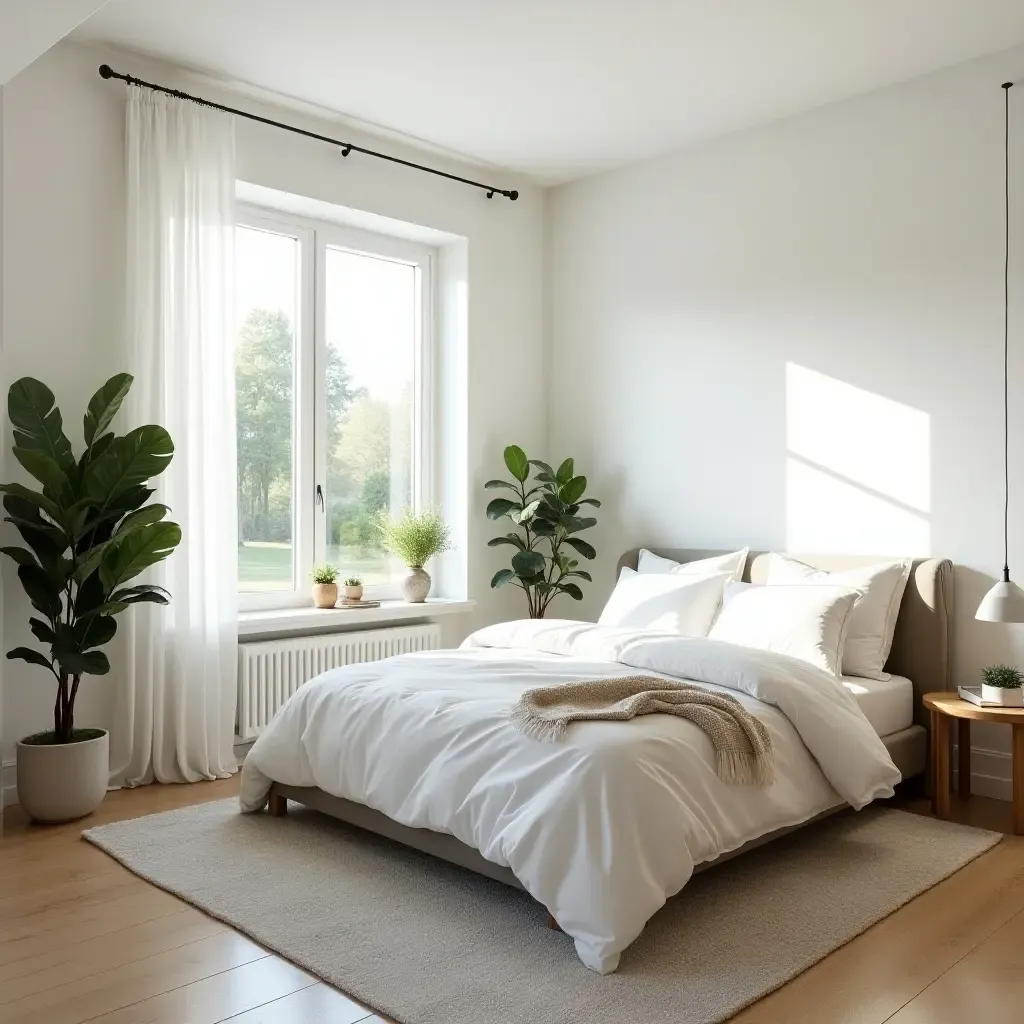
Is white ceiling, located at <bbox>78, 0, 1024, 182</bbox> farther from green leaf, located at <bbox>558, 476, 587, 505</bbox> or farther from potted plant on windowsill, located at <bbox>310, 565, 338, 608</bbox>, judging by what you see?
potted plant on windowsill, located at <bbox>310, 565, 338, 608</bbox>

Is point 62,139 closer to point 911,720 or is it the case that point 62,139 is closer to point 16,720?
point 16,720

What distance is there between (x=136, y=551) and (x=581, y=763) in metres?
1.99

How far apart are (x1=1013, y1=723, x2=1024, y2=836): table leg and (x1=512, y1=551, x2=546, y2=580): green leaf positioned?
248 centimetres

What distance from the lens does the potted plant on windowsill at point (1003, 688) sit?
12.2ft

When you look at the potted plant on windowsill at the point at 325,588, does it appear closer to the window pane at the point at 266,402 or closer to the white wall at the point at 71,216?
the window pane at the point at 266,402

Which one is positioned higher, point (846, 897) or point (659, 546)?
point (659, 546)

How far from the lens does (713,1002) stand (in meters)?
2.38

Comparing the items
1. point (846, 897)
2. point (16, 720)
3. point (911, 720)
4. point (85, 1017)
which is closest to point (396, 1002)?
point (85, 1017)

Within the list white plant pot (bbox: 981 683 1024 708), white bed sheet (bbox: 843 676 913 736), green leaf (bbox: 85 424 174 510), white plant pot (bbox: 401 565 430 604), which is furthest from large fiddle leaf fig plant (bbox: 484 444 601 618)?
white plant pot (bbox: 981 683 1024 708)

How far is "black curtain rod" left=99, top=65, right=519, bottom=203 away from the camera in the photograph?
13.8 feet

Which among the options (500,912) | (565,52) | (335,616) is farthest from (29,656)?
(565,52)

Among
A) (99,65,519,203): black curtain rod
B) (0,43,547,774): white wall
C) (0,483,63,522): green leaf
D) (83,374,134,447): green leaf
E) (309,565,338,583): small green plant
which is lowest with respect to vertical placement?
(309,565,338,583): small green plant

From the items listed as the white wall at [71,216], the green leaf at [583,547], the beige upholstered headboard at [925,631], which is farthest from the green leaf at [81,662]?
the beige upholstered headboard at [925,631]

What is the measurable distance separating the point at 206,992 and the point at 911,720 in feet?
9.82
